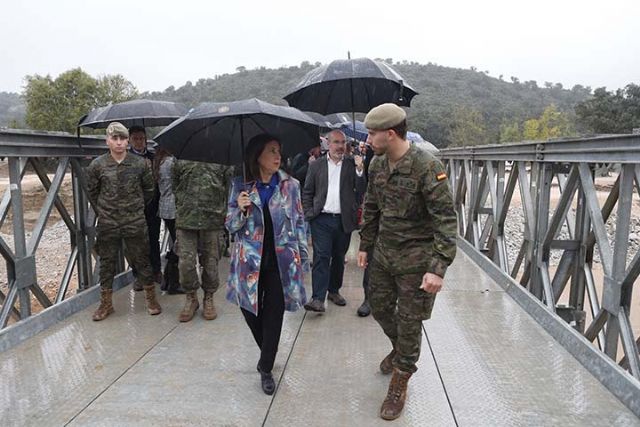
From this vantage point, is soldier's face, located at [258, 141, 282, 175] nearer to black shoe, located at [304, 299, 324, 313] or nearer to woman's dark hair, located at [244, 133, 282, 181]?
woman's dark hair, located at [244, 133, 282, 181]

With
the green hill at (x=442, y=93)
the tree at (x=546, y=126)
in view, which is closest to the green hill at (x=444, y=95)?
the green hill at (x=442, y=93)

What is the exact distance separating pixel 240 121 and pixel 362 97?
6.30 feet

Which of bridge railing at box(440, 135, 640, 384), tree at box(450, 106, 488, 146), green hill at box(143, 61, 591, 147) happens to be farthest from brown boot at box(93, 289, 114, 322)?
green hill at box(143, 61, 591, 147)

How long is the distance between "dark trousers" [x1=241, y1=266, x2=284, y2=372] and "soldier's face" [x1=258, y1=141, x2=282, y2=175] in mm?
557

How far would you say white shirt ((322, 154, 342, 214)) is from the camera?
4.22 m

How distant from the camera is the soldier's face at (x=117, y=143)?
3932 millimetres

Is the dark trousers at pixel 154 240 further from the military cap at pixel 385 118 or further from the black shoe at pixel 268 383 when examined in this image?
the military cap at pixel 385 118

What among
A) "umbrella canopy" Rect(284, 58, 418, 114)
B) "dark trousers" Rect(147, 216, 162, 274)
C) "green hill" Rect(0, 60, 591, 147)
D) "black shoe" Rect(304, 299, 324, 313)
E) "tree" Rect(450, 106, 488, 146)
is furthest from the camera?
"green hill" Rect(0, 60, 591, 147)

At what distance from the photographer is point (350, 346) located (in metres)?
3.49

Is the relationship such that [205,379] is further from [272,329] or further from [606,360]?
[606,360]

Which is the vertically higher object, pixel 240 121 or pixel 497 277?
pixel 240 121

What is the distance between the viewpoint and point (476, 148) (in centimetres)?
605

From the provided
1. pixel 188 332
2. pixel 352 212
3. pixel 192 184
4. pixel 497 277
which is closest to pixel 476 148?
pixel 497 277

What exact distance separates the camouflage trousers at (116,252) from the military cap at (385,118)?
2402 mm
